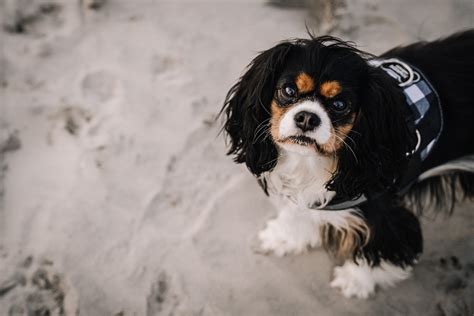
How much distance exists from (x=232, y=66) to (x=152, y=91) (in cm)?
56

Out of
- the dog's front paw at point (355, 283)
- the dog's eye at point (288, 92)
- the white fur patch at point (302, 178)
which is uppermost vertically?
the dog's eye at point (288, 92)

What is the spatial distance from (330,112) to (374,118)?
17 centimetres

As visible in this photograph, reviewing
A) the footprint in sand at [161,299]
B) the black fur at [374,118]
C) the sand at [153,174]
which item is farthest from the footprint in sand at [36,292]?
the black fur at [374,118]

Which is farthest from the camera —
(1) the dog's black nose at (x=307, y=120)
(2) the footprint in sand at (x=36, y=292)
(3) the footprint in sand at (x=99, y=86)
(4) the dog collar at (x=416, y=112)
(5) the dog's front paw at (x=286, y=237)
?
(3) the footprint in sand at (x=99, y=86)

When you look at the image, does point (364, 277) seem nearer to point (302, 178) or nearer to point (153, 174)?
point (302, 178)

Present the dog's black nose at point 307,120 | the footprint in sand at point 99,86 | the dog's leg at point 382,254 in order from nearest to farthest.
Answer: the dog's black nose at point 307,120 → the dog's leg at point 382,254 → the footprint in sand at point 99,86

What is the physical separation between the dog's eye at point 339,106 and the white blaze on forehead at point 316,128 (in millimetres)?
46

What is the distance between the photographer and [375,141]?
1.70m

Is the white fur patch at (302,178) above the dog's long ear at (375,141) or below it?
below

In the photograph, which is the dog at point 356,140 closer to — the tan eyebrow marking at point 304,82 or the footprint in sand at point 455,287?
the tan eyebrow marking at point 304,82

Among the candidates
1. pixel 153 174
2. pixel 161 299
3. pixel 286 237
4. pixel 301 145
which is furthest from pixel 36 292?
pixel 301 145

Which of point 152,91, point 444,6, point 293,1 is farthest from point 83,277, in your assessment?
point 444,6

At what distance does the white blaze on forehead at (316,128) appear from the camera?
5.17 feet

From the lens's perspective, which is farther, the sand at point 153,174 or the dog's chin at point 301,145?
the sand at point 153,174
